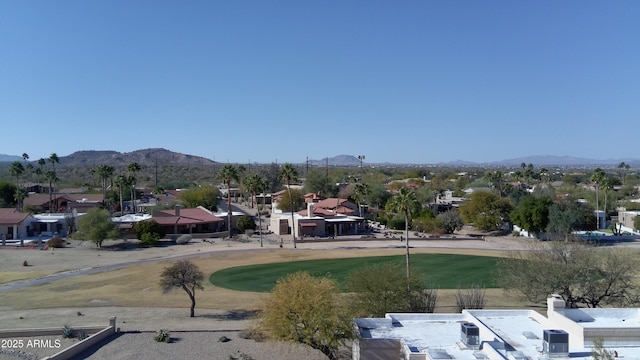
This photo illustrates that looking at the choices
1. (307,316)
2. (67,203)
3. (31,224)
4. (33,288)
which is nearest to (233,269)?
(33,288)

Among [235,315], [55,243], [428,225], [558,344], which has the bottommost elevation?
[235,315]

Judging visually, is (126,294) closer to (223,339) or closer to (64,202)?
(223,339)

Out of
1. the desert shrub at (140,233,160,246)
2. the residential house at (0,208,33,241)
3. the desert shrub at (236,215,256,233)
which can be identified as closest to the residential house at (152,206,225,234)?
the desert shrub at (236,215,256,233)

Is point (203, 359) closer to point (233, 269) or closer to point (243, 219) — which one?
point (233, 269)

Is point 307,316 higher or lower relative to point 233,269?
higher

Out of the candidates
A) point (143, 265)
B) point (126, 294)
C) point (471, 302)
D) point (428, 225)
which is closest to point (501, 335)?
point (471, 302)

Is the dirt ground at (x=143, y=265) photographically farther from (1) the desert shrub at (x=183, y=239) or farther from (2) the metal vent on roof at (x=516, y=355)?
(2) the metal vent on roof at (x=516, y=355)
